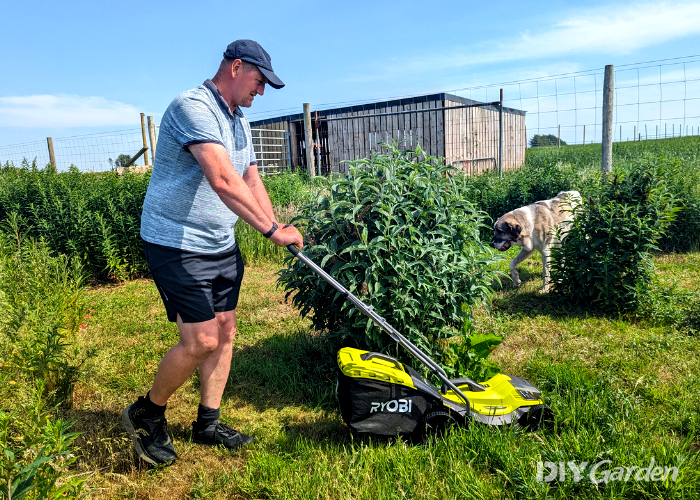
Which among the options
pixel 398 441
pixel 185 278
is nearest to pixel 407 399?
pixel 398 441

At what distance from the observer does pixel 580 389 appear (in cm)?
338

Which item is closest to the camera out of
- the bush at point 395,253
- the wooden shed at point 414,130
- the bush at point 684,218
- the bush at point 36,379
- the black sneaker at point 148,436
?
the bush at point 36,379

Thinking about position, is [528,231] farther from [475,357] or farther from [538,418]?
[538,418]

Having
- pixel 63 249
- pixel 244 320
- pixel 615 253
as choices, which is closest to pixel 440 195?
pixel 615 253

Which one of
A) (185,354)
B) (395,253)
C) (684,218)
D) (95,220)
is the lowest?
(185,354)

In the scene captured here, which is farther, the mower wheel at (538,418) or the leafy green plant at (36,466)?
the mower wheel at (538,418)

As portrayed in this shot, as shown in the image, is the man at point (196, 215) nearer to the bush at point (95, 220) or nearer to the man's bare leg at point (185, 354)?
the man's bare leg at point (185, 354)

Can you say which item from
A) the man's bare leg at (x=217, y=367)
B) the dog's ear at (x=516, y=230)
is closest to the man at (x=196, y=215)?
the man's bare leg at (x=217, y=367)

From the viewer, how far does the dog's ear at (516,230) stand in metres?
6.58

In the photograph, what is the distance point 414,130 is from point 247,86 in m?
14.8

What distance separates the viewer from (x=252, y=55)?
281 centimetres

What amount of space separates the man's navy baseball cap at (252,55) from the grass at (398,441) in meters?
2.23

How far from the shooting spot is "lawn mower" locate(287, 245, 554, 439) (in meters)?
2.84

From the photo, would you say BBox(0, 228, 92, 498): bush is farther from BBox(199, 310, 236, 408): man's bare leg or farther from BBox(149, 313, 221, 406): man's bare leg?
BBox(199, 310, 236, 408): man's bare leg
